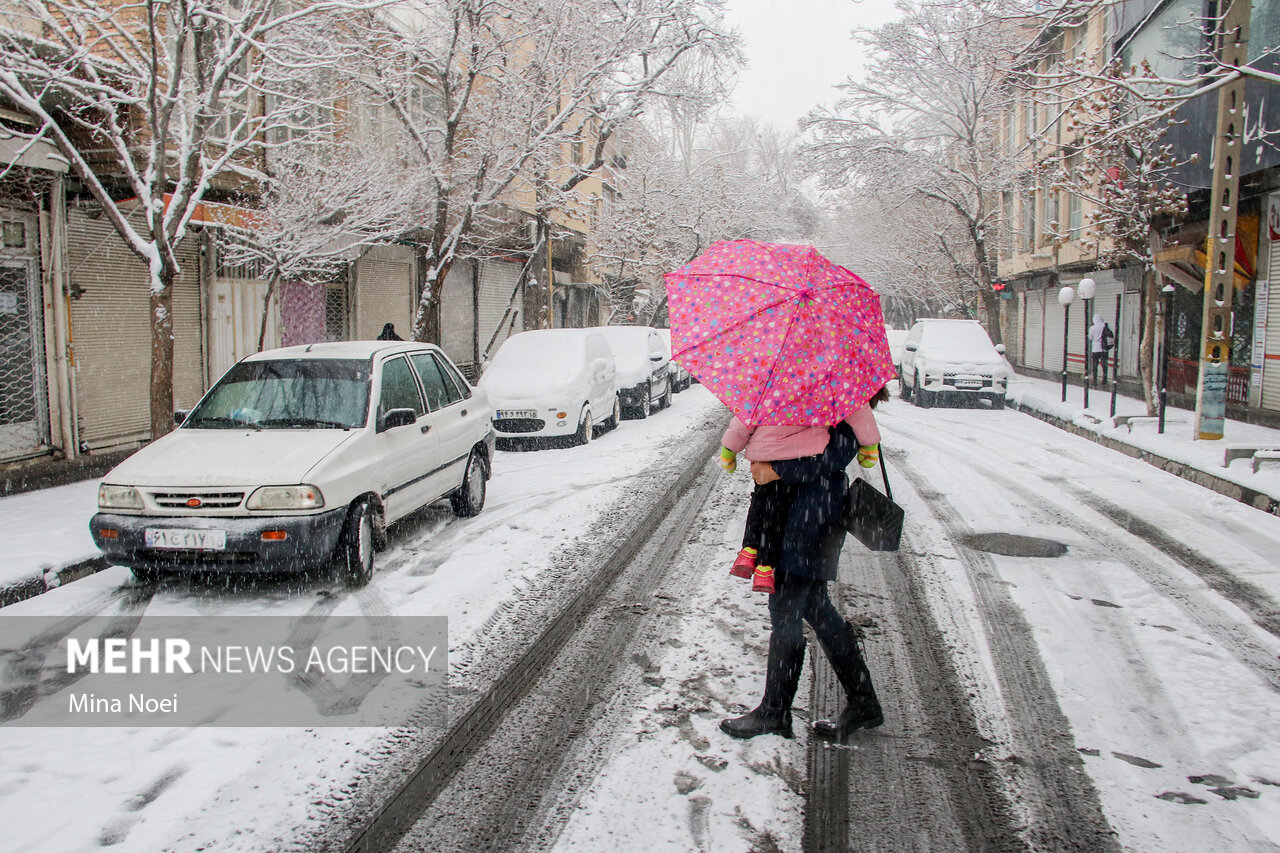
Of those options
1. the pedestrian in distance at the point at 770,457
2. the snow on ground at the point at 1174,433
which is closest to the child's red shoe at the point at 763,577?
the pedestrian in distance at the point at 770,457

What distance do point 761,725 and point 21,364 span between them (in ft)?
35.5

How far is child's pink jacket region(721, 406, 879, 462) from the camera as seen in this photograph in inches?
140

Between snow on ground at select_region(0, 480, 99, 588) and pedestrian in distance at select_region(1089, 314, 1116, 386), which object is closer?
snow on ground at select_region(0, 480, 99, 588)

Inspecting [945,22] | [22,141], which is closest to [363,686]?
[22,141]

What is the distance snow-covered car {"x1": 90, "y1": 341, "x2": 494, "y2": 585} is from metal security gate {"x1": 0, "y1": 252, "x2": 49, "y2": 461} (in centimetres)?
518

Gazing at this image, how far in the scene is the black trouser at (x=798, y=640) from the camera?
369 cm

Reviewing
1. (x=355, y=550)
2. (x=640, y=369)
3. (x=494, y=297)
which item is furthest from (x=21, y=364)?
(x=494, y=297)

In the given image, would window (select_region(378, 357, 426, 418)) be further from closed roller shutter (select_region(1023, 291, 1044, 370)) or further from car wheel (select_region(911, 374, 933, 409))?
closed roller shutter (select_region(1023, 291, 1044, 370))

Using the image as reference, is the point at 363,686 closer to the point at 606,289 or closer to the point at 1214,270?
the point at 1214,270

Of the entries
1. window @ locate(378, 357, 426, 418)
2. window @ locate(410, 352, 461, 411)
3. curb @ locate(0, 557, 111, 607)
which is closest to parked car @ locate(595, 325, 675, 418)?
window @ locate(410, 352, 461, 411)

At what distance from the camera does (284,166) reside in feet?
42.8

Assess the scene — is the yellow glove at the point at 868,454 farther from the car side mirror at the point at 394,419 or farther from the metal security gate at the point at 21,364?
the metal security gate at the point at 21,364

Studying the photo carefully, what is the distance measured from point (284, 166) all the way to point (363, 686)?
10491 mm

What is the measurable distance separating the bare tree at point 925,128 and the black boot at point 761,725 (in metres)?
25.8
